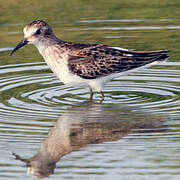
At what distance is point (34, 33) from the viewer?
46.2 ft

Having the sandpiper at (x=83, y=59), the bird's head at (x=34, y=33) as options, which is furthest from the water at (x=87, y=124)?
the bird's head at (x=34, y=33)

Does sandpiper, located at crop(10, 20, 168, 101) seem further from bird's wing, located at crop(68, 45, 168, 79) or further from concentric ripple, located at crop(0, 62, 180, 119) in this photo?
concentric ripple, located at crop(0, 62, 180, 119)

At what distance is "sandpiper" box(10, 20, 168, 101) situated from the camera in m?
14.1

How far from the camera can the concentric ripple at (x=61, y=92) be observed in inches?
524

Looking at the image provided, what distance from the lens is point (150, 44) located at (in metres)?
18.7

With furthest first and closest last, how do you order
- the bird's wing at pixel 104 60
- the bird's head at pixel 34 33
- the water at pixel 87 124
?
1. the bird's wing at pixel 104 60
2. the bird's head at pixel 34 33
3. the water at pixel 87 124

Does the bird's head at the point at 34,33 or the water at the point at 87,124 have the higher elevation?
the bird's head at the point at 34,33

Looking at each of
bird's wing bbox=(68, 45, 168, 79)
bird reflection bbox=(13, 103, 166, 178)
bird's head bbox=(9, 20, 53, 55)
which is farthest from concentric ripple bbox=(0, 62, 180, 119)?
bird's head bbox=(9, 20, 53, 55)

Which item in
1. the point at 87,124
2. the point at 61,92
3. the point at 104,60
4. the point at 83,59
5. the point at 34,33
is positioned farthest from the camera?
the point at 61,92

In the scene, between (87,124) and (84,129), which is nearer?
(84,129)

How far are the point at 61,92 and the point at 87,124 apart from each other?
275 centimetres

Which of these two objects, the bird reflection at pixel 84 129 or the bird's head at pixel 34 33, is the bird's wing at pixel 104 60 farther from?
the bird reflection at pixel 84 129

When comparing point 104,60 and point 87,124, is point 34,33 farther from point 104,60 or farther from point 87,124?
point 87,124

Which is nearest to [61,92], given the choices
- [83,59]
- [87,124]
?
[83,59]
